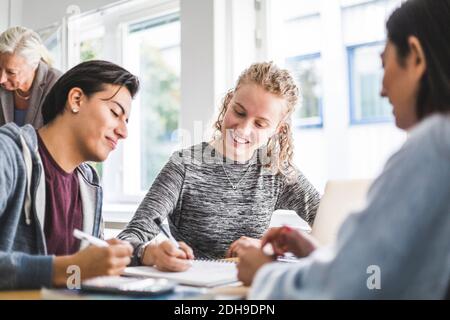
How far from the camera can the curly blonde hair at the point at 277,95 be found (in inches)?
59.1

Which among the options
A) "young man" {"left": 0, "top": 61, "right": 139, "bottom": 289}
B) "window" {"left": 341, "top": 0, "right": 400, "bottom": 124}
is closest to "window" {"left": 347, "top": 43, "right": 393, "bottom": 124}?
"window" {"left": 341, "top": 0, "right": 400, "bottom": 124}

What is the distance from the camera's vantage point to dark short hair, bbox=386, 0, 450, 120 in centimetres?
59

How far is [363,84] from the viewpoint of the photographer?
1916mm

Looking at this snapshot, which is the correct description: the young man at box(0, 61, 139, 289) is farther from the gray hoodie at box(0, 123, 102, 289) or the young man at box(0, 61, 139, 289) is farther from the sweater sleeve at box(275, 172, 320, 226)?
the sweater sleeve at box(275, 172, 320, 226)

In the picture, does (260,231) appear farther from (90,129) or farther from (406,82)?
(406,82)

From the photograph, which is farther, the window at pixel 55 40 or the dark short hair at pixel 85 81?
the window at pixel 55 40

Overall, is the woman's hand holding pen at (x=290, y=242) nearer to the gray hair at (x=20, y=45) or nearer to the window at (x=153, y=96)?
the gray hair at (x=20, y=45)

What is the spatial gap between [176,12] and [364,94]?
50.3 inches

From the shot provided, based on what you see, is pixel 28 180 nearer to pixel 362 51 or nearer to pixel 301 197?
pixel 301 197

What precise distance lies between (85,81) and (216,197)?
21.2 inches

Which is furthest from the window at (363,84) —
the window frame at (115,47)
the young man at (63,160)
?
the window frame at (115,47)

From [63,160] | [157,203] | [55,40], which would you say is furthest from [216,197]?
[55,40]

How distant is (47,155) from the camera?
113cm

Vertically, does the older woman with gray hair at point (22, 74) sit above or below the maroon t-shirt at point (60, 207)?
above
